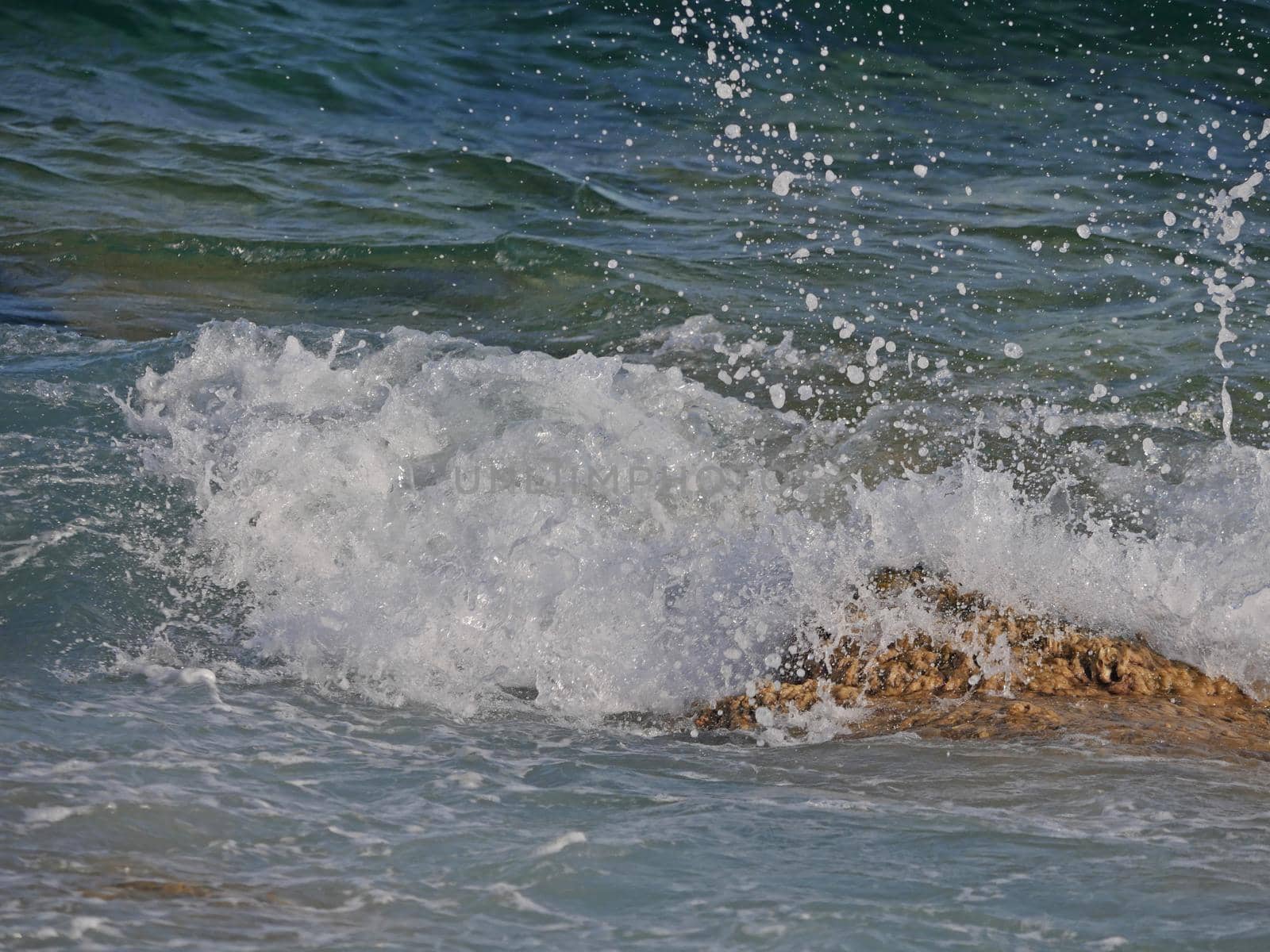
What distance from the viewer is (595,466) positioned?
4.94 metres

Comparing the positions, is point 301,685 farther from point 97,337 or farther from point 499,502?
point 97,337

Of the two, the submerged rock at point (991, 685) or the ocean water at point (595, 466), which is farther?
the submerged rock at point (991, 685)

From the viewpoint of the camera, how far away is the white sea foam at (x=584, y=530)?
12.8 ft

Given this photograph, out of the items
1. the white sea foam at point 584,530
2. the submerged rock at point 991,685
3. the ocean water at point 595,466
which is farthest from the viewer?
the white sea foam at point 584,530

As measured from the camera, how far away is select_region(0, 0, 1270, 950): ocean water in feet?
8.63

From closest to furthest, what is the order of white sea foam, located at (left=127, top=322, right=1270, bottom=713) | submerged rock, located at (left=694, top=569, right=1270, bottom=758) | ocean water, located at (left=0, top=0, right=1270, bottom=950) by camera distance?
1. ocean water, located at (left=0, top=0, right=1270, bottom=950)
2. submerged rock, located at (left=694, top=569, right=1270, bottom=758)
3. white sea foam, located at (left=127, top=322, right=1270, bottom=713)

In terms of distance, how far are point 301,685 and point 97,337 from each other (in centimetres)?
335

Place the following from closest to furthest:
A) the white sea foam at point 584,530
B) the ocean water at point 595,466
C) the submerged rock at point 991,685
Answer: the ocean water at point 595,466 → the submerged rock at point 991,685 → the white sea foam at point 584,530

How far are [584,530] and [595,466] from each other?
634 mm

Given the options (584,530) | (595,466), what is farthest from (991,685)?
(595,466)

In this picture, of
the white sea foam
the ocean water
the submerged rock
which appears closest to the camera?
the ocean water

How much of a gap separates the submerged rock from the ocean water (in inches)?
3.7

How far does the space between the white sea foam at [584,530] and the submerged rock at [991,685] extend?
0.34 feet

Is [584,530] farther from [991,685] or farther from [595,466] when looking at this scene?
[991,685]
